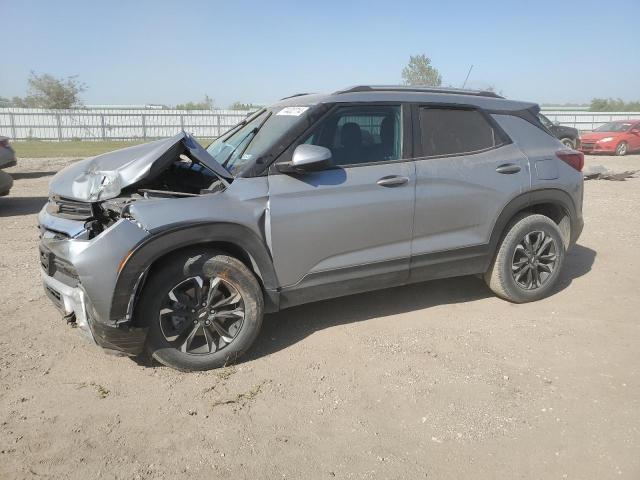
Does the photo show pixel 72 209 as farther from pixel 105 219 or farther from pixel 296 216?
pixel 296 216

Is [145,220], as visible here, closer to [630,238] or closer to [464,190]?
[464,190]

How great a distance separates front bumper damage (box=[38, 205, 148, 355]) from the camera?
3.05 m

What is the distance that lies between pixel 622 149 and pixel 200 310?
22.1 m

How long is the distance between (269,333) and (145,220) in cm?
146

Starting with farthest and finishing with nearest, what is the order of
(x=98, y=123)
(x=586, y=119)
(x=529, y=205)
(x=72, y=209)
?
(x=586, y=119) → (x=98, y=123) → (x=529, y=205) → (x=72, y=209)

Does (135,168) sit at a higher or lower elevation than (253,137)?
lower

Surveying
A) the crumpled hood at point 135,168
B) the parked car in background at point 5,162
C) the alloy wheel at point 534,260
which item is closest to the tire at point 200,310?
the crumpled hood at point 135,168

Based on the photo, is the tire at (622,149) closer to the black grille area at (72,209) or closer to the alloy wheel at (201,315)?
the alloy wheel at (201,315)

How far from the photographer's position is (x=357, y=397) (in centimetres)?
321

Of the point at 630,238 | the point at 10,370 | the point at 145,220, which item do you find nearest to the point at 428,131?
the point at 145,220

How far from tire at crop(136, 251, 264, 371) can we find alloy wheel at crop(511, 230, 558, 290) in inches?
96.1

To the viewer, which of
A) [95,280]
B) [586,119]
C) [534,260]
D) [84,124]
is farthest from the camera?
[586,119]

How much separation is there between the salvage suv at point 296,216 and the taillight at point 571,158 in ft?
0.06

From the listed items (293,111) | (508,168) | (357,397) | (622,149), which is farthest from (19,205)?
(622,149)
